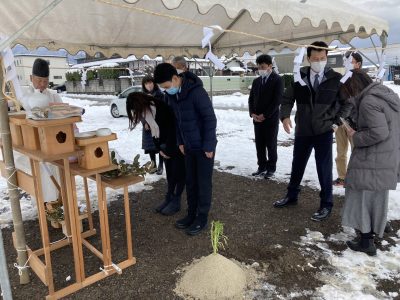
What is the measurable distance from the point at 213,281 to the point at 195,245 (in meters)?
0.85

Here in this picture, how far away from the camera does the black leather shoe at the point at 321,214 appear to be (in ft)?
13.0

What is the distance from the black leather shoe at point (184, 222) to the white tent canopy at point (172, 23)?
7.26ft

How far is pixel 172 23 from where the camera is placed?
17.6 ft

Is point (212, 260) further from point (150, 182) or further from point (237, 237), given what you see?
point (150, 182)

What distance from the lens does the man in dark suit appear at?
17.3 ft

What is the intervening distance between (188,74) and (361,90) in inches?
67.8

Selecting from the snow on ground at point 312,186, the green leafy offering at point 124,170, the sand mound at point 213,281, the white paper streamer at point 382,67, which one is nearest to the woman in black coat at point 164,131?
the green leafy offering at point 124,170

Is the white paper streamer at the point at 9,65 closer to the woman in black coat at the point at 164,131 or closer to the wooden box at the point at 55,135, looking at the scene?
the wooden box at the point at 55,135

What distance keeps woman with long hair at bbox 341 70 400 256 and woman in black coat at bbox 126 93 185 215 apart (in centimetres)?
199

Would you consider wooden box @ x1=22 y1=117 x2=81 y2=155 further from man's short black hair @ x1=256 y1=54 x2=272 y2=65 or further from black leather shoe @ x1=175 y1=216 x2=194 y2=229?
man's short black hair @ x1=256 y1=54 x2=272 y2=65

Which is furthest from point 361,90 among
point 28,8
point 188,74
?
point 28,8

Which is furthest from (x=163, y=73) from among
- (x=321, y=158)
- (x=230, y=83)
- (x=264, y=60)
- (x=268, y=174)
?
(x=230, y=83)

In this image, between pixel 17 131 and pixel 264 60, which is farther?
pixel 264 60

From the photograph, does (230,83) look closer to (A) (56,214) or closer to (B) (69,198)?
(A) (56,214)
